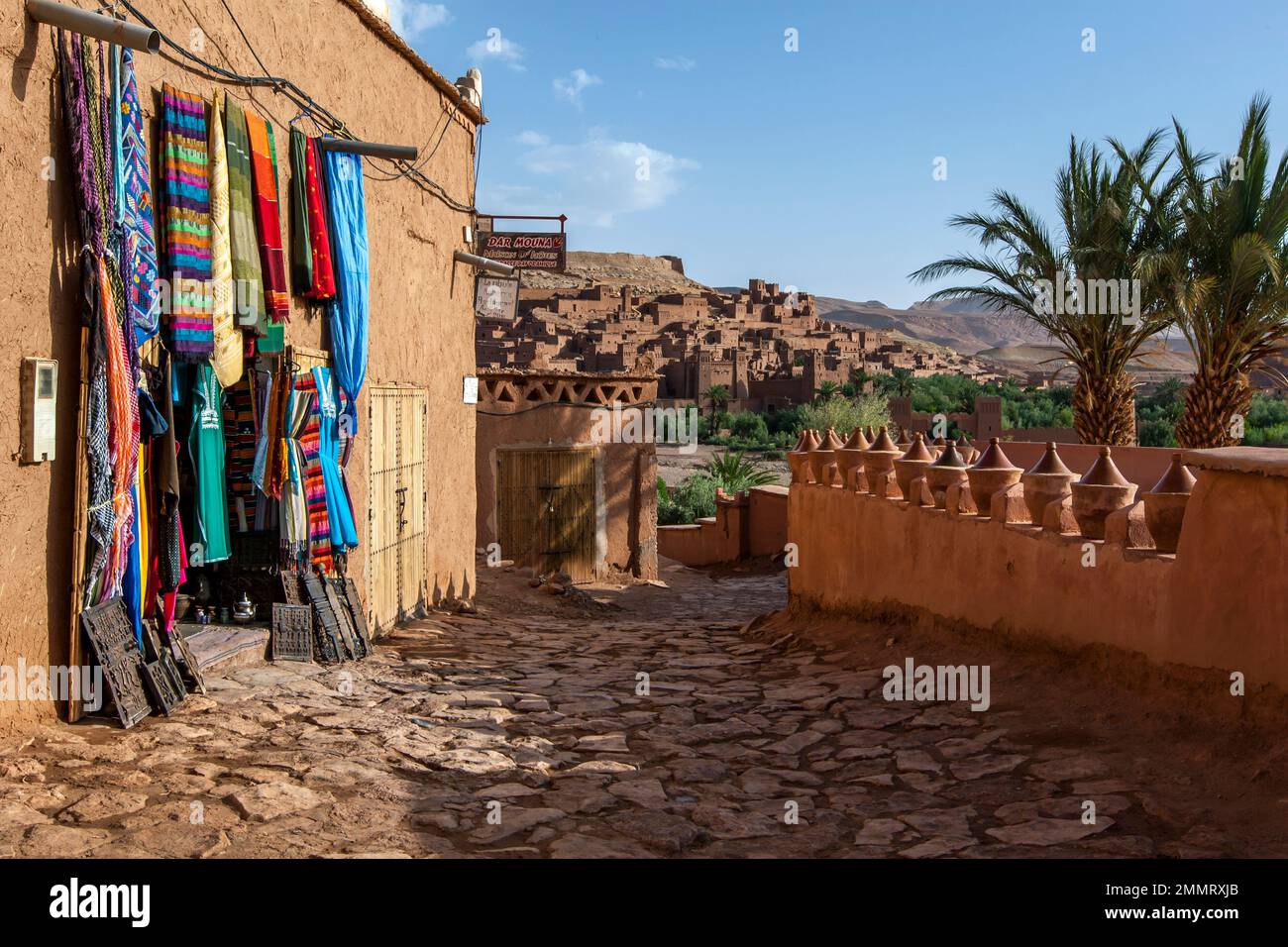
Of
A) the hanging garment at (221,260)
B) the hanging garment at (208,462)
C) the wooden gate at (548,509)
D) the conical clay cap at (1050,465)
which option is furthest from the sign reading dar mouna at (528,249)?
the conical clay cap at (1050,465)

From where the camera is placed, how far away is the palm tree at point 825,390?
49.4 metres

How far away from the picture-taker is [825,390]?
50156 millimetres

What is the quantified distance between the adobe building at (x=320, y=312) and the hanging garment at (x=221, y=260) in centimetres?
27

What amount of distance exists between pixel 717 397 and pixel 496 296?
39027 millimetres

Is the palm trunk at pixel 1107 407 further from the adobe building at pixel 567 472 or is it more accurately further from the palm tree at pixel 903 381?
the palm tree at pixel 903 381

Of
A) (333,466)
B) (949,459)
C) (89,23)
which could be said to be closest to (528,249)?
(333,466)

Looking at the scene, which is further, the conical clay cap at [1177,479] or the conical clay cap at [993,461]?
the conical clay cap at [993,461]

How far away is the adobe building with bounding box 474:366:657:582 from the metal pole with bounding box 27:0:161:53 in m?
11.5

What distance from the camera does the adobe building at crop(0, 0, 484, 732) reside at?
14.8ft

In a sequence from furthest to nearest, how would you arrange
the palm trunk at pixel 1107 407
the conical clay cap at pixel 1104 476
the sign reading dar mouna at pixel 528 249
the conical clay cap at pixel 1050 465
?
1. the sign reading dar mouna at pixel 528 249
2. the palm trunk at pixel 1107 407
3. the conical clay cap at pixel 1050 465
4. the conical clay cap at pixel 1104 476

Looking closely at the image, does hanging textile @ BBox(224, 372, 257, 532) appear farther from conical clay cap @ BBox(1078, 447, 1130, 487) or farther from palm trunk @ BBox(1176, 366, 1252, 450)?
palm trunk @ BBox(1176, 366, 1252, 450)
